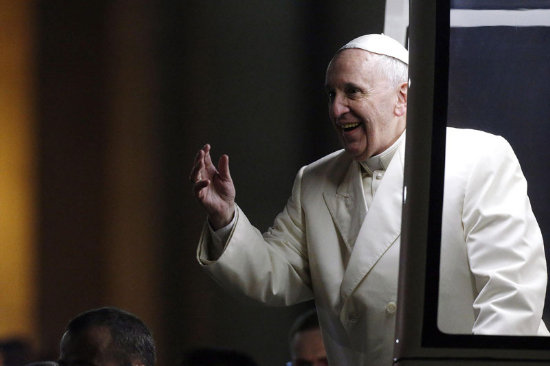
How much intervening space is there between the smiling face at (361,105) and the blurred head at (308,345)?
4.04 ft

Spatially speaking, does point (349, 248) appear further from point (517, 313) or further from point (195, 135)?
point (195, 135)

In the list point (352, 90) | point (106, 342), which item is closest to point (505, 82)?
point (352, 90)

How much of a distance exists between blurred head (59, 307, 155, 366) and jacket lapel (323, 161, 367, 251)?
703 millimetres

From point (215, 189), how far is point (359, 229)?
42 cm

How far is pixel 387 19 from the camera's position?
11.5 ft

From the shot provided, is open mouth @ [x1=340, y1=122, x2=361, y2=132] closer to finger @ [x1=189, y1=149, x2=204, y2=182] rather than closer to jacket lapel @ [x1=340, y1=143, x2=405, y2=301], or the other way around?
jacket lapel @ [x1=340, y1=143, x2=405, y2=301]

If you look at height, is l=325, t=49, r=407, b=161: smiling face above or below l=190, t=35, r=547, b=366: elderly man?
above

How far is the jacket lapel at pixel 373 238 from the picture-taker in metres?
2.96

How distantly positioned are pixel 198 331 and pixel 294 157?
3.28 feet

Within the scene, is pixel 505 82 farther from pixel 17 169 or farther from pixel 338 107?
pixel 17 169

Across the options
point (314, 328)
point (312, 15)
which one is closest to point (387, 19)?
point (314, 328)

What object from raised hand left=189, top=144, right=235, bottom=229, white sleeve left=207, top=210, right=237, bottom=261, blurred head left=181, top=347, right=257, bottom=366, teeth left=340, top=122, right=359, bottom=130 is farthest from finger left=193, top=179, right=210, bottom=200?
blurred head left=181, top=347, right=257, bottom=366

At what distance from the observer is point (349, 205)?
322cm

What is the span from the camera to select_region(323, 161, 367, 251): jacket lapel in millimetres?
3166
